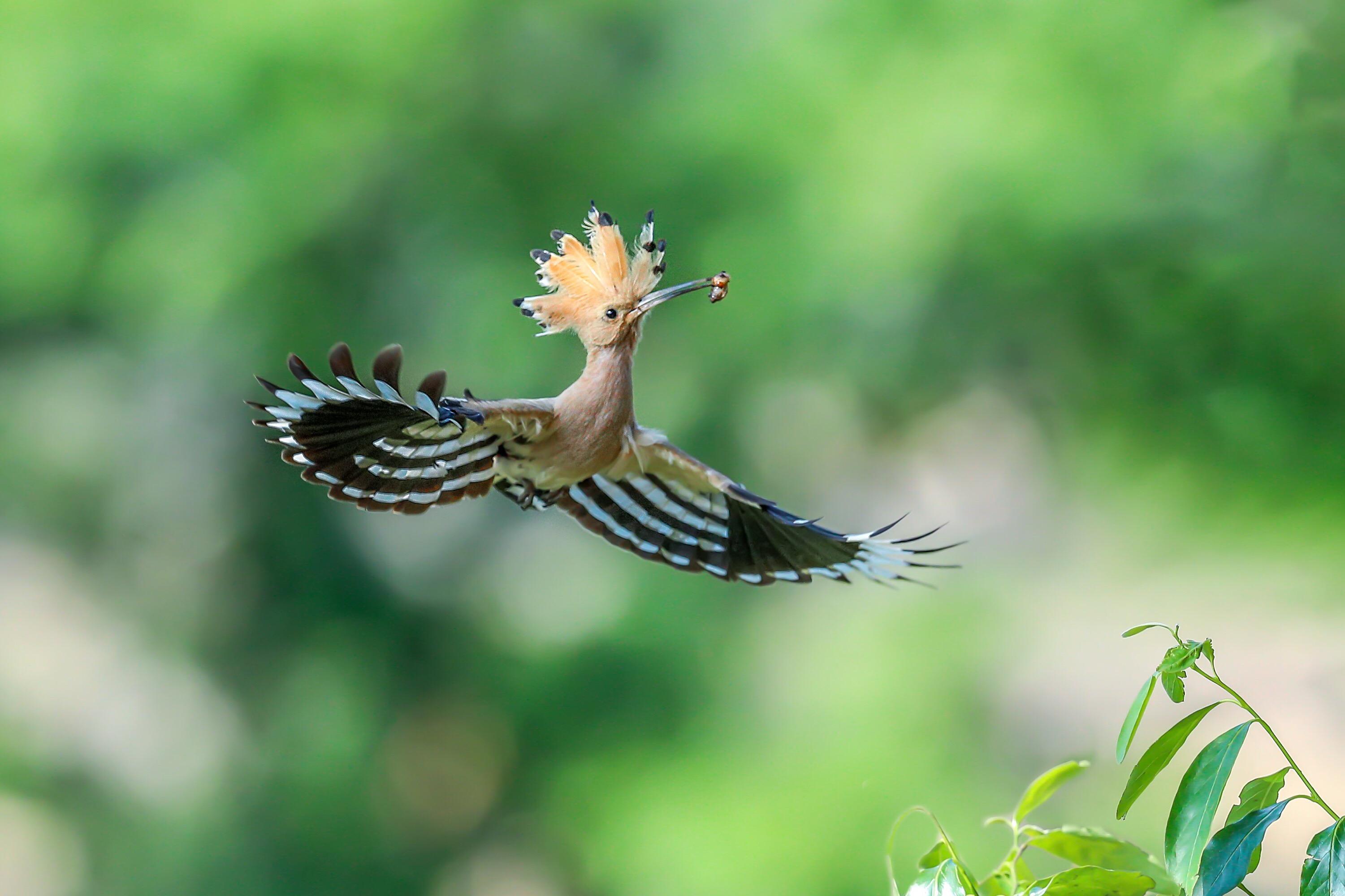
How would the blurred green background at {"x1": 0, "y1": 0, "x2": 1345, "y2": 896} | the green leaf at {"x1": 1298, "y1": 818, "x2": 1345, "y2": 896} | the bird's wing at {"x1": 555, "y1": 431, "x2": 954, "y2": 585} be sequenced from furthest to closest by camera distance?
the blurred green background at {"x1": 0, "y1": 0, "x2": 1345, "y2": 896}
the bird's wing at {"x1": 555, "y1": 431, "x2": 954, "y2": 585}
the green leaf at {"x1": 1298, "y1": 818, "x2": 1345, "y2": 896}

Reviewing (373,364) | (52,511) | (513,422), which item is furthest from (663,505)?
(52,511)

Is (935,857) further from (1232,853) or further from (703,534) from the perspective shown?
(703,534)

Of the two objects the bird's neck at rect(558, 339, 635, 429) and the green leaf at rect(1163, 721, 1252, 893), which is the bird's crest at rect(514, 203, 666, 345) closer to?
the bird's neck at rect(558, 339, 635, 429)

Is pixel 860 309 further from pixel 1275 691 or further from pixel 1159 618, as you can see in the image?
pixel 1275 691

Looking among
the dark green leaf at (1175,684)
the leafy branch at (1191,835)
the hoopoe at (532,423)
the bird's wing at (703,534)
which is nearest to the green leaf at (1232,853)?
the leafy branch at (1191,835)

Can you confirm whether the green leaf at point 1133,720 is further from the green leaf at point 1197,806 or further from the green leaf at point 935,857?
the green leaf at point 935,857

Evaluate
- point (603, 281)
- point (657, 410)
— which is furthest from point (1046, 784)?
point (657, 410)

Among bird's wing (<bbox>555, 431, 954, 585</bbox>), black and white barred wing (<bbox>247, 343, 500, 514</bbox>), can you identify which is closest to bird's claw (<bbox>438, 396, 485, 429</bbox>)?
black and white barred wing (<bbox>247, 343, 500, 514</bbox>)
